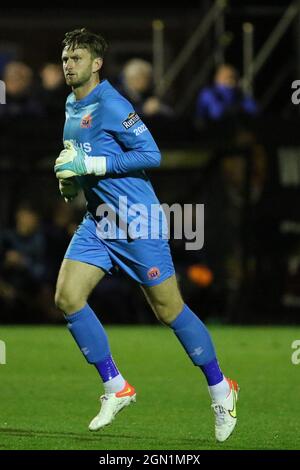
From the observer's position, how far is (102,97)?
8.10 meters

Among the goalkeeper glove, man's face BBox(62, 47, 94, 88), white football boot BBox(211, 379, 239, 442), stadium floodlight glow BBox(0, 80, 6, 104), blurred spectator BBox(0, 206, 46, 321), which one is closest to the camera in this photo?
white football boot BBox(211, 379, 239, 442)

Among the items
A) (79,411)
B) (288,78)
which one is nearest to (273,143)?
(288,78)

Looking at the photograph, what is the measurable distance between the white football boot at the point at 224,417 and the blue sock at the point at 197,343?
0.13 m

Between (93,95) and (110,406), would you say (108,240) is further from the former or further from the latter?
(110,406)

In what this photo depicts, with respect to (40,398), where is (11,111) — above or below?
above

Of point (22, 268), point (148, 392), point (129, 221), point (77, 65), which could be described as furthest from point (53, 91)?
point (129, 221)

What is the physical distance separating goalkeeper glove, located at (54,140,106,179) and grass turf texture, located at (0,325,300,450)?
5.04 feet

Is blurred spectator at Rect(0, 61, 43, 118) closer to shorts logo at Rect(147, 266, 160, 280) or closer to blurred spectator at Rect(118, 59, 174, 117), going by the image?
blurred spectator at Rect(118, 59, 174, 117)

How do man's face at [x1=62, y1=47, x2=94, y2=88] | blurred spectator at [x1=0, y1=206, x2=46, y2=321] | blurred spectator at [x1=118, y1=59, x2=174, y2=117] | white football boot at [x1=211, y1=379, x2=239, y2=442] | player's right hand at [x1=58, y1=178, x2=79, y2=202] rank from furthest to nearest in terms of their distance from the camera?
blurred spectator at [x1=118, y1=59, x2=174, y2=117] → blurred spectator at [x1=0, y1=206, x2=46, y2=321] → player's right hand at [x1=58, y1=178, x2=79, y2=202] → man's face at [x1=62, y1=47, x2=94, y2=88] → white football boot at [x1=211, y1=379, x2=239, y2=442]

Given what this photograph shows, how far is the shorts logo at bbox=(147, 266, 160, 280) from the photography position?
801 centimetres

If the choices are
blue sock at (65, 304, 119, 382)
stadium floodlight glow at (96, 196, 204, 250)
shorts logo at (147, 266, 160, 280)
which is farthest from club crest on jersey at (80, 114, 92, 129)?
blue sock at (65, 304, 119, 382)

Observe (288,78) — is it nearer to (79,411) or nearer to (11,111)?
(11,111)

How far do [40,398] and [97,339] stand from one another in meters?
1.77

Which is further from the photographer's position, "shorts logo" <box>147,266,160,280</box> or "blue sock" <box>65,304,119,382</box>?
"blue sock" <box>65,304,119,382</box>
